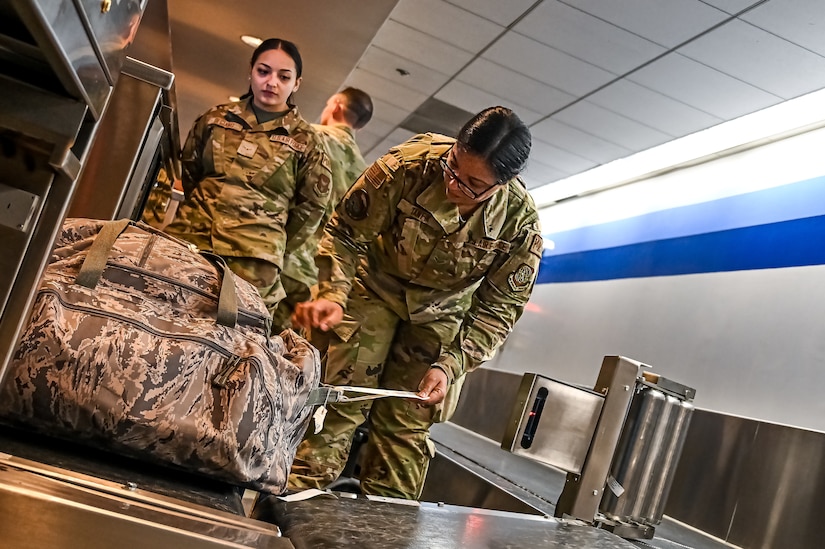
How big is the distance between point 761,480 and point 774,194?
1.88 m

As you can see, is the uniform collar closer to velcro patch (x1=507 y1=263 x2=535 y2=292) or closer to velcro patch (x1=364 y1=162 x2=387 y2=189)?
velcro patch (x1=364 y1=162 x2=387 y2=189)

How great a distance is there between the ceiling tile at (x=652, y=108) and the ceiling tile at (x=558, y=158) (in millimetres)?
1219

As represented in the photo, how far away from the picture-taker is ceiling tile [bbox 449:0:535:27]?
445 centimetres

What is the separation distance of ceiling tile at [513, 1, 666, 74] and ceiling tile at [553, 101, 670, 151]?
708mm

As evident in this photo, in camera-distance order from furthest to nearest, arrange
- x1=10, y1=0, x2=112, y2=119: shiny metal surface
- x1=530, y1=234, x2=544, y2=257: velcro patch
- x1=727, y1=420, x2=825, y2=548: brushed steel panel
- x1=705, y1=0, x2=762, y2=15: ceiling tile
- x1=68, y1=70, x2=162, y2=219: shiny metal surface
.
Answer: x1=705, y1=0, x2=762, y2=15: ceiling tile → x1=727, y1=420, x2=825, y2=548: brushed steel panel → x1=530, y1=234, x2=544, y2=257: velcro patch → x1=68, y1=70, x2=162, y2=219: shiny metal surface → x1=10, y1=0, x2=112, y2=119: shiny metal surface

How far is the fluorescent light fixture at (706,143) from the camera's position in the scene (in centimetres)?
444

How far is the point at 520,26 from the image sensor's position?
15.4ft

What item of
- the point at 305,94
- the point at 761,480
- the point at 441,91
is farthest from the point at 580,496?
the point at 305,94

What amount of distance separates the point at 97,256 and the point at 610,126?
4.98 m

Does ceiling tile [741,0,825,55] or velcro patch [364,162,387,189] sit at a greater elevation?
ceiling tile [741,0,825,55]

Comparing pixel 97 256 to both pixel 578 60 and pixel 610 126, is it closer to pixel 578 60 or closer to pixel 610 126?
pixel 578 60

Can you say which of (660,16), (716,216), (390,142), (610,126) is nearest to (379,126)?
(390,142)

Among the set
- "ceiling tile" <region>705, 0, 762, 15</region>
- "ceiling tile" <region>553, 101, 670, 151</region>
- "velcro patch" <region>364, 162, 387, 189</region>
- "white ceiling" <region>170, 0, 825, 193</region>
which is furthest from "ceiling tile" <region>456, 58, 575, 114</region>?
"velcro patch" <region>364, 162, 387, 189</region>

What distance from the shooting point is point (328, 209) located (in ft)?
11.9
